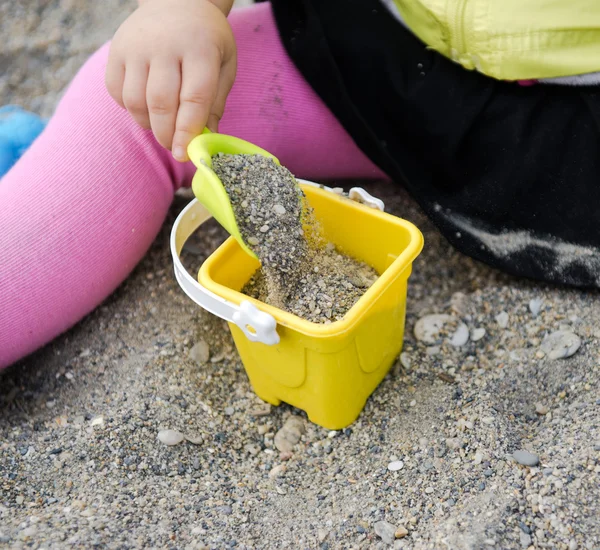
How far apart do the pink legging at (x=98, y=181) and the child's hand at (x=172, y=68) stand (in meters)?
0.15

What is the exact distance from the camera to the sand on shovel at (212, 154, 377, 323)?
801 millimetres

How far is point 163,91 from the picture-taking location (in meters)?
0.83

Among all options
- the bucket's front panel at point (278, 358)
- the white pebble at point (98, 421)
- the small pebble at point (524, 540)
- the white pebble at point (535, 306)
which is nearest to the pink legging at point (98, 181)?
the white pebble at point (98, 421)

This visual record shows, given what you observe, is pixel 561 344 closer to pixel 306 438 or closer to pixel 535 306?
pixel 535 306

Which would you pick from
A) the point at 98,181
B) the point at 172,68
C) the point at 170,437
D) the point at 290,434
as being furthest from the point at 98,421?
the point at 172,68

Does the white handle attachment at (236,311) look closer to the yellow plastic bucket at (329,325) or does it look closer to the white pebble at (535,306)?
the yellow plastic bucket at (329,325)

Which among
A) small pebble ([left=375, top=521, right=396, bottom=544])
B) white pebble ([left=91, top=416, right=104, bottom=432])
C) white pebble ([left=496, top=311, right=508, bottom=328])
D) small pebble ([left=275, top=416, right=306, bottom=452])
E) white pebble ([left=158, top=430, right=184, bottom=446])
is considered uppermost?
white pebble ([left=91, top=416, right=104, bottom=432])

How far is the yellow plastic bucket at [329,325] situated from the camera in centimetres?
75

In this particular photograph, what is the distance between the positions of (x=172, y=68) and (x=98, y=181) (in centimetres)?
27

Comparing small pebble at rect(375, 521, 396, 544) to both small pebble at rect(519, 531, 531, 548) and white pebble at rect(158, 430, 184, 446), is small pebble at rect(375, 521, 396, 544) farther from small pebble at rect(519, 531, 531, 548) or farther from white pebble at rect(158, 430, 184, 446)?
white pebble at rect(158, 430, 184, 446)

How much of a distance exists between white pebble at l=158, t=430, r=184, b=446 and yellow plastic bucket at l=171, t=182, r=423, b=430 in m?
0.13

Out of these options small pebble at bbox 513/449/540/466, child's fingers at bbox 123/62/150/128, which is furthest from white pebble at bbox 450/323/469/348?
child's fingers at bbox 123/62/150/128

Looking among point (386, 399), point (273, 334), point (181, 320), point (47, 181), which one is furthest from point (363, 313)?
point (47, 181)

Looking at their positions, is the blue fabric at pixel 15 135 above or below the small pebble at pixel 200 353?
above
